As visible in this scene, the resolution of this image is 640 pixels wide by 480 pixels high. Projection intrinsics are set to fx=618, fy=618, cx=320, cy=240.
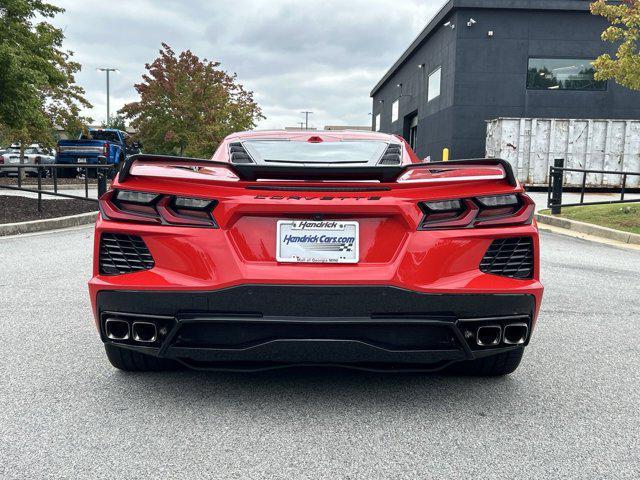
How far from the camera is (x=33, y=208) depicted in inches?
518

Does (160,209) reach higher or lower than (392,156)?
lower

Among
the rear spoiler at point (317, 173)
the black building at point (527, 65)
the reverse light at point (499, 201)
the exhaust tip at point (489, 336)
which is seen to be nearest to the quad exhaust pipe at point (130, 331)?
the rear spoiler at point (317, 173)

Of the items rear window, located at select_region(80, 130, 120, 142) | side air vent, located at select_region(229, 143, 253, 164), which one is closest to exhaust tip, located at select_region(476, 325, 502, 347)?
side air vent, located at select_region(229, 143, 253, 164)

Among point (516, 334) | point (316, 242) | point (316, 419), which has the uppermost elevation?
point (316, 242)

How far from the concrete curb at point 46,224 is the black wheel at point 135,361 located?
8.26m

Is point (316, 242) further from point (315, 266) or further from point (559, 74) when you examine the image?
point (559, 74)

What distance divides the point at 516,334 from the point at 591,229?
34.0ft

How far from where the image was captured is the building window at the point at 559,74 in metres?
30.4

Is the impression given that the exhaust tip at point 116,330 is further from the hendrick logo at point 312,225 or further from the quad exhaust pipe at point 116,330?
the hendrick logo at point 312,225

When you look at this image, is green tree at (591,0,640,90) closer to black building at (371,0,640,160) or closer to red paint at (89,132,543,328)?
red paint at (89,132,543,328)

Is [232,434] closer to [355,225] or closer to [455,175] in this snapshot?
[355,225]

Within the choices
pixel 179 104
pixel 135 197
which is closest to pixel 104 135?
pixel 179 104

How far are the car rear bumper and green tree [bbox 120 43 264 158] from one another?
33.2m

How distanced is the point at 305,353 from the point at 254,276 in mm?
424
